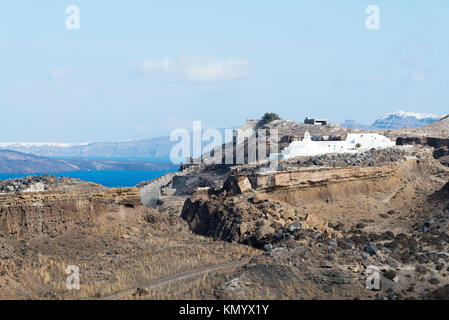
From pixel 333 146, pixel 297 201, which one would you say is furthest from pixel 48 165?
pixel 297 201

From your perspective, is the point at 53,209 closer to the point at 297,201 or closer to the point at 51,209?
the point at 51,209

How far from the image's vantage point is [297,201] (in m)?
29.7

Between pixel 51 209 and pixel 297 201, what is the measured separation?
1243cm

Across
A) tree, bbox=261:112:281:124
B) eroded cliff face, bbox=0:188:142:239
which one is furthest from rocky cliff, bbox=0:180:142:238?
tree, bbox=261:112:281:124

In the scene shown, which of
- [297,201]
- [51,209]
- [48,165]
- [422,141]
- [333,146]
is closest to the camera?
[51,209]

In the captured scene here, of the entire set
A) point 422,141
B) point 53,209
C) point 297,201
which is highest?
point 422,141

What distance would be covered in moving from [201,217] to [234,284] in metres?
12.3

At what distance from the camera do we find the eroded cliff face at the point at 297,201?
25.5 m

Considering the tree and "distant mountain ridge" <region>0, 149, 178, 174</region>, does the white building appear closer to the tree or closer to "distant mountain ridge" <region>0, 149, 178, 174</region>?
Result: the tree

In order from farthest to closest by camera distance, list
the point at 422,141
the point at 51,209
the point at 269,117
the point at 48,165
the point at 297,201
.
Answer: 1. the point at 48,165
2. the point at 269,117
3. the point at 422,141
4. the point at 297,201
5. the point at 51,209

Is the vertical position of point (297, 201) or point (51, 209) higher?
point (51, 209)

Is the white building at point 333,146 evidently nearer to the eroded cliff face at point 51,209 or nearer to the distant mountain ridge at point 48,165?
the eroded cliff face at point 51,209
